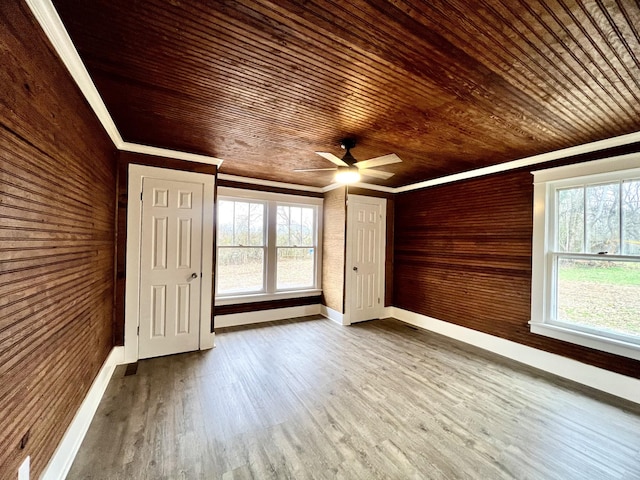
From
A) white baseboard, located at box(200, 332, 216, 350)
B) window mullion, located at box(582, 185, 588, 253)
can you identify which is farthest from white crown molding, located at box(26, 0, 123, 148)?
window mullion, located at box(582, 185, 588, 253)

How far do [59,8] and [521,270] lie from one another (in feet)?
14.6

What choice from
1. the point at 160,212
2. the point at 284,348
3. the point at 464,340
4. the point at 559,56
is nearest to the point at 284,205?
the point at 160,212

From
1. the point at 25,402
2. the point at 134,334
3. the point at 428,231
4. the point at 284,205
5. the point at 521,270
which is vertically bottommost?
the point at 134,334

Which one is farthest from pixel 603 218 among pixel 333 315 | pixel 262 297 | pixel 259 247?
pixel 262 297

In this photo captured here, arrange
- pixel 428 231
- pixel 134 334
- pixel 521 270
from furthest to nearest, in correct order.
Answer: pixel 428 231 < pixel 521 270 < pixel 134 334

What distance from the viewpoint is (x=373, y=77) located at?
169 centimetres

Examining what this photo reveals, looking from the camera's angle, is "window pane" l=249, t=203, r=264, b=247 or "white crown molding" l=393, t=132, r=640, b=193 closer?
"white crown molding" l=393, t=132, r=640, b=193

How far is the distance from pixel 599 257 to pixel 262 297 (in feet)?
14.1

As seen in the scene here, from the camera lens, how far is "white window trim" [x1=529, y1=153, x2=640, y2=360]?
270 centimetres

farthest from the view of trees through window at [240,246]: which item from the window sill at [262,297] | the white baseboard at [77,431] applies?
the white baseboard at [77,431]

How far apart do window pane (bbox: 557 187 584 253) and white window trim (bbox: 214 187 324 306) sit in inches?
134

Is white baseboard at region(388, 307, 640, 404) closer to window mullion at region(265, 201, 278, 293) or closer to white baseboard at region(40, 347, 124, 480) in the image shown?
window mullion at region(265, 201, 278, 293)

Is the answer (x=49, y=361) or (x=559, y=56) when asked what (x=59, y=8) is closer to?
(x=49, y=361)

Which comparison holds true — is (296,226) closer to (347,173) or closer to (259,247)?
(259,247)
